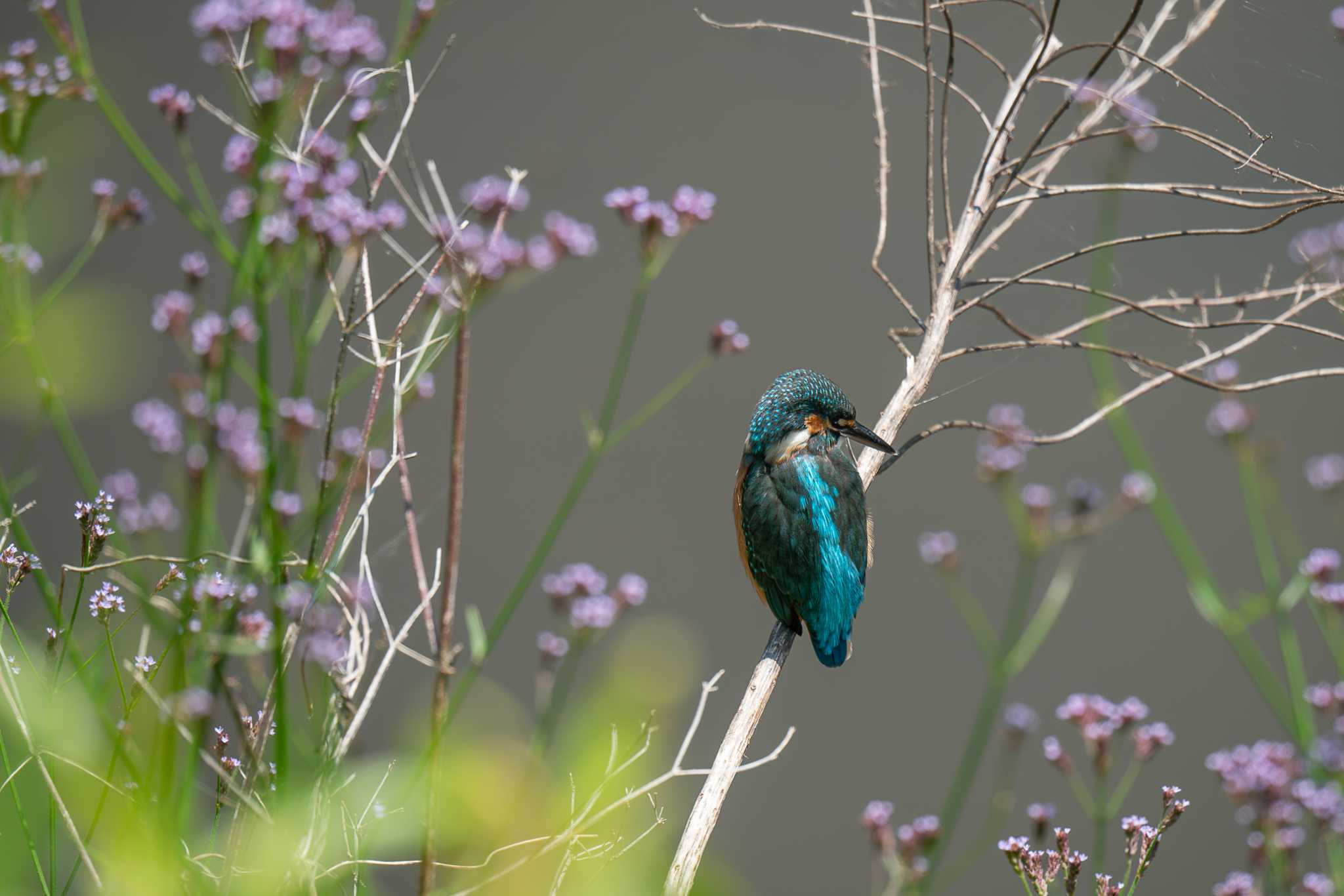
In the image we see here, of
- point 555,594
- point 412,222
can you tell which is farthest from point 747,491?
point 412,222

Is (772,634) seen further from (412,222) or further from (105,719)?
(412,222)

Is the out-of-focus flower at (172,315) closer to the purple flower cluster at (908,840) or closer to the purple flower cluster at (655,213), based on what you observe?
the purple flower cluster at (655,213)

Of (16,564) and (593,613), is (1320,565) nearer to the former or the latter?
(593,613)

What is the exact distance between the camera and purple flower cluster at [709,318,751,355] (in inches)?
47.3

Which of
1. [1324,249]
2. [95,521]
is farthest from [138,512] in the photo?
[1324,249]

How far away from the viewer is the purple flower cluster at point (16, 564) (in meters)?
1.11

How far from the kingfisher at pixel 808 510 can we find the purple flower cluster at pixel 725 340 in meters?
1.07

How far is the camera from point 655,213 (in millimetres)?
1058

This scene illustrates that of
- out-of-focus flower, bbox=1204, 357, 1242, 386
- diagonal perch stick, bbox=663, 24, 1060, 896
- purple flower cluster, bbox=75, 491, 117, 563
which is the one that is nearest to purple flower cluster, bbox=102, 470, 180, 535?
purple flower cluster, bbox=75, 491, 117, 563

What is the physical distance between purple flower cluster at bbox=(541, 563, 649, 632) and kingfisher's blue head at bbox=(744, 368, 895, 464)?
1.30 meters

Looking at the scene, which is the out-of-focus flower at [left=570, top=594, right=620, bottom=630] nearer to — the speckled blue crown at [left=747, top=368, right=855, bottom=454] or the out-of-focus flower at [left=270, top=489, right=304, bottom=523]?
the out-of-focus flower at [left=270, top=489, right=304, bottom=523]

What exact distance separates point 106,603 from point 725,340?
2.35 feet

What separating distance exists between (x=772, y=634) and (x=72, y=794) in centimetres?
137

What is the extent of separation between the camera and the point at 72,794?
984 millimetres
